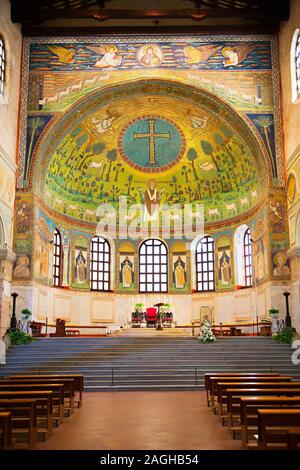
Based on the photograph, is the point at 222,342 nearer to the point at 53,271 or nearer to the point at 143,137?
the point at 53,271

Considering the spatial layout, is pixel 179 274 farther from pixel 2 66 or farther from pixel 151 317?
pixel 2 66

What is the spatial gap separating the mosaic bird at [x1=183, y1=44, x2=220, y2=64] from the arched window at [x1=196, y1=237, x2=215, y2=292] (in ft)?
37.6

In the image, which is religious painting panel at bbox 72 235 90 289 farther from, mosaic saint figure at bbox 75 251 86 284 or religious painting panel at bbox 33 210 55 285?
religious painting panel at bbox 33 210 55 285

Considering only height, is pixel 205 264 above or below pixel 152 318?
above

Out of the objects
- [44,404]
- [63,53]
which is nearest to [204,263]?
[63,53]

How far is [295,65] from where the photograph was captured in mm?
26391

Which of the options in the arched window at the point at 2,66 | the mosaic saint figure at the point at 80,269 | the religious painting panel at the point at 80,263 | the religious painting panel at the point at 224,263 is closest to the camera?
the arched window at the point at 2,66

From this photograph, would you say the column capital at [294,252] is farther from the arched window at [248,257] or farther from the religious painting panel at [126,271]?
the religious painting panel at [126,271]

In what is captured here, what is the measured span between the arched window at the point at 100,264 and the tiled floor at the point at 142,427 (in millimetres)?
19715

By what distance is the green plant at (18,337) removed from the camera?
2288 cm

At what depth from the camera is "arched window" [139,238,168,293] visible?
117 feet

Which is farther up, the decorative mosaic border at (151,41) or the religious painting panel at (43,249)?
the decorative mosaic border at (151,41)

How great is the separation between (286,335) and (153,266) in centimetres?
1435

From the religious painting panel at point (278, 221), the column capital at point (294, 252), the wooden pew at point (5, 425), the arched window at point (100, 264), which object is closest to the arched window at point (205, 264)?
the arched window at point (100, 264)
